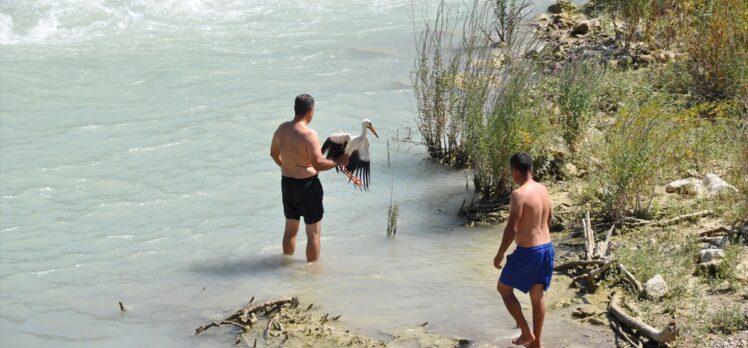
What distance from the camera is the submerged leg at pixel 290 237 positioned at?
8.13m

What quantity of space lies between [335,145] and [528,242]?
2.63 meters

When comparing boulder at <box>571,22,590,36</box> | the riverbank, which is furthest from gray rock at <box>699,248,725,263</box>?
boulder at <box>571,22,590,36</box>

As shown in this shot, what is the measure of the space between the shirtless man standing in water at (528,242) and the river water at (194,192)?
26.5 inches

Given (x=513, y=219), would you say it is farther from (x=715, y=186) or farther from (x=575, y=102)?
(x=575, y=102)

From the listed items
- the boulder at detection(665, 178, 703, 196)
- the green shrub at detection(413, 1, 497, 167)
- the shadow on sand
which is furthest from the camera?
the green shrub at detection(413, 1, 497, 167)

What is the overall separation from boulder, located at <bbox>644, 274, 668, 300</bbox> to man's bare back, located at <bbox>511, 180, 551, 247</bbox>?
Answer: 128 centimetres

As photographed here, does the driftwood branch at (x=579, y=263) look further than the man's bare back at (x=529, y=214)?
Yes

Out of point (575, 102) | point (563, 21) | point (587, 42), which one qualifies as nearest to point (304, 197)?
point (575, 102)

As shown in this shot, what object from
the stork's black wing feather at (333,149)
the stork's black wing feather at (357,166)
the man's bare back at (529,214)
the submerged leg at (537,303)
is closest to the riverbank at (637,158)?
the submerged leg at (537,303)

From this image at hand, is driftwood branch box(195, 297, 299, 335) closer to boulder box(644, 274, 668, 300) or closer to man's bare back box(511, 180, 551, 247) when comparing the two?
man's bare back box(511, 180, 551, 247)

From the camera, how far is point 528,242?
5938 mm

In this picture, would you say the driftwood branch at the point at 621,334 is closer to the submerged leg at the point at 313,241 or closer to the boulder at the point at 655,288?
the boulder at the point at 655,288

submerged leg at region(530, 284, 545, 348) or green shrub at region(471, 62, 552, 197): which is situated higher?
green shrub at region(471, 62, 552, 197)

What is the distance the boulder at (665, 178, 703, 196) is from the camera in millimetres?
8720
